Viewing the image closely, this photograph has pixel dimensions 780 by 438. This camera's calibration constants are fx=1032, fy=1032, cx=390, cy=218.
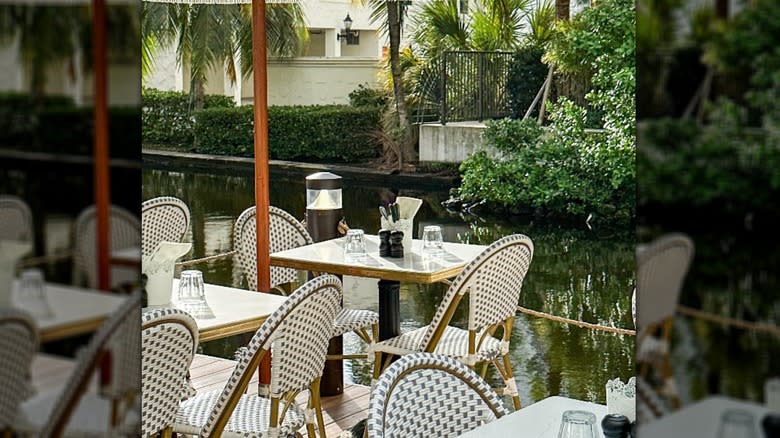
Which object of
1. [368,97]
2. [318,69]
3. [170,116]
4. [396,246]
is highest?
[318,69]

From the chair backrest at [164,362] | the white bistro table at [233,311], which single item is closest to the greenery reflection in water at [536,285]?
the white bistro table at [233,311]

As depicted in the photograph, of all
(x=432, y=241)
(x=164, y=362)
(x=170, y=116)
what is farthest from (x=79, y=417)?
(x=170, y=116)

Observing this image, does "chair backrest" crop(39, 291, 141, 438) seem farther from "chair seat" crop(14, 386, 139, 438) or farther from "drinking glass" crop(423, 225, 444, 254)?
"drinking glass" crop(423, 225, 444, 254)

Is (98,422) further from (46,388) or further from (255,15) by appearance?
(255,15)

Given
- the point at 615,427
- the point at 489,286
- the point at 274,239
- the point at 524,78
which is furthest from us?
the point at 524,78

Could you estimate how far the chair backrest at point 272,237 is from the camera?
17.6 ft

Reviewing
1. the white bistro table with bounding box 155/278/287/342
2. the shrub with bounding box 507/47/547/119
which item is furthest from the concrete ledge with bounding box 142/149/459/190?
the white bistro table with bounding box 155/278/287/342

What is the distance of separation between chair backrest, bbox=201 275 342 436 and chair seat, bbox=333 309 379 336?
116cm

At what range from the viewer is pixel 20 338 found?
37 cm

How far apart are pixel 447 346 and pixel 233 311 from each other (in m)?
1.02

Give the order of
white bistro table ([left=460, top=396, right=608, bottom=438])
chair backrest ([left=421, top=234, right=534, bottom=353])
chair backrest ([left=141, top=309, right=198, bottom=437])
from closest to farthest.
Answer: white bistro table ([left=460, top=396, right=608, bottom=438])
chair backrest ([left=141, top=309, right=198, bottom=437])
chair backrest ([left=421, top=234, right=534, bottom=353])

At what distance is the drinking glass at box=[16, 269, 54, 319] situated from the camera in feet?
1.21

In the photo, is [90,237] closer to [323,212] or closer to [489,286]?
[489,286]

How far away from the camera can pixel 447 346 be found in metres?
4.32
